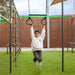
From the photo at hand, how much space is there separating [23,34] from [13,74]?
21.2ft

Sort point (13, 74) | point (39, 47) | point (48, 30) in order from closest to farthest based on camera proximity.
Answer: point (13, 74)
point (39, 47)
point (48, 30)

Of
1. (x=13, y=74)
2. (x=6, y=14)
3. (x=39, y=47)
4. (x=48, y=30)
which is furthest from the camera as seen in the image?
(x=6, y=14)

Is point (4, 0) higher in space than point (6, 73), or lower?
higher

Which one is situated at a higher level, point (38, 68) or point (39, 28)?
point (39, 28)

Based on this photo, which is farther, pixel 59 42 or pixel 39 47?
pixel 59 42

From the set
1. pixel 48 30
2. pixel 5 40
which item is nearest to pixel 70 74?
pixel 48 30

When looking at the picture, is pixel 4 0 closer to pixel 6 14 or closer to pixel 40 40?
pixel 6 14

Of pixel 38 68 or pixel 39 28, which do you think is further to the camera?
pixel 39 28

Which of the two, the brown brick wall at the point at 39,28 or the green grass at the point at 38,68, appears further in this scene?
the brown brick wall at the point at 39,28

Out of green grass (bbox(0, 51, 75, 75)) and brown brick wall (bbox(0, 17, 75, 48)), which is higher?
brown brick wall (bbox(0, 17, 75, 48))

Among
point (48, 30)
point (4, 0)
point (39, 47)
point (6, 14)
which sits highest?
point (4, 0)

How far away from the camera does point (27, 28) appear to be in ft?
29.9

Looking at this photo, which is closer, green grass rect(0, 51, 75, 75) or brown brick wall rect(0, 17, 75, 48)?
green grass rect(0, 51, 75, 75)

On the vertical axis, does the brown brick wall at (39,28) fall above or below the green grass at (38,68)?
above
